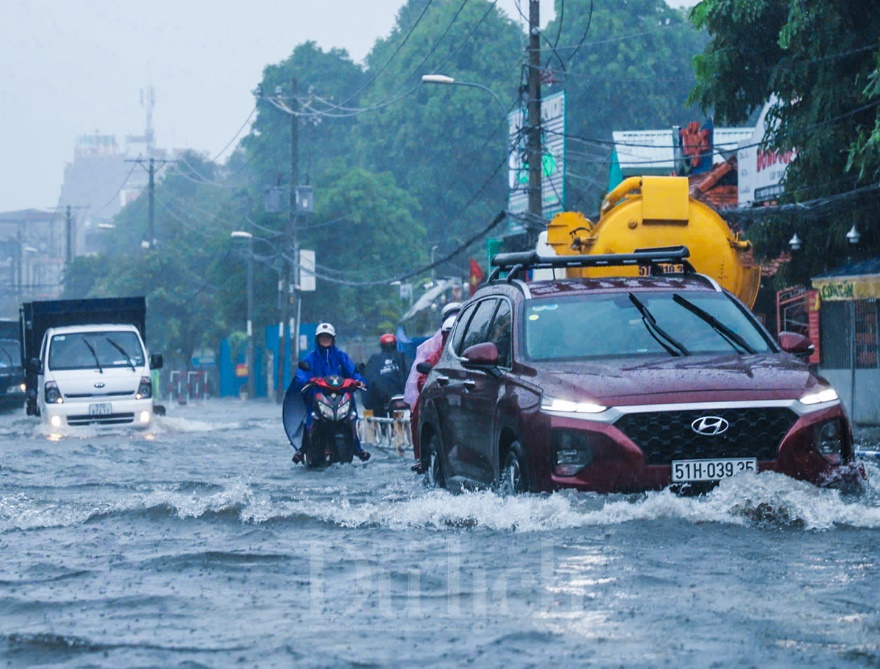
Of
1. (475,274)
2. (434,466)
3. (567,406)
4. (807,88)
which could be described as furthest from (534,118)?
(567,406)

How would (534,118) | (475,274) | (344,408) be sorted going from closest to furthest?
(344,408) < (534,118) < (475,274)

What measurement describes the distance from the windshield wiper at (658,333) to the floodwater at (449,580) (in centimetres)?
113

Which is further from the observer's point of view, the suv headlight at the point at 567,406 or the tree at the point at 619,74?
the tree at the point at 619,74

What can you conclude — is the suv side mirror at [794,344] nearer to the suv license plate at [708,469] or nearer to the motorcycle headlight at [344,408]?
the suv license plate at [708,469]

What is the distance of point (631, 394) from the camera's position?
8031 mm

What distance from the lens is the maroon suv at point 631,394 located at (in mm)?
7984

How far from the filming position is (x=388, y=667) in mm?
5039

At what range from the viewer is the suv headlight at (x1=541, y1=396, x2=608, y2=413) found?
8.02 metres

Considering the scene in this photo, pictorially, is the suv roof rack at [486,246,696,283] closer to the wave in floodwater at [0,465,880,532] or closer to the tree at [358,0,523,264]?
the wave in floodwater at [0,465,880,532]

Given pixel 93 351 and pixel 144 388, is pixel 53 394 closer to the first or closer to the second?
pixel 93 351

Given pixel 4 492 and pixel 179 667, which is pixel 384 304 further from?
pixel 179 667

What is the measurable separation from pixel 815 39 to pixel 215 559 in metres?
14.1

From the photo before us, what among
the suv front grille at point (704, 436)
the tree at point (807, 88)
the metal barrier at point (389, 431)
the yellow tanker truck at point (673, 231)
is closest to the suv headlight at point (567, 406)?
the suv front grille at point (704, 436)

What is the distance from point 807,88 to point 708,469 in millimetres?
13688
